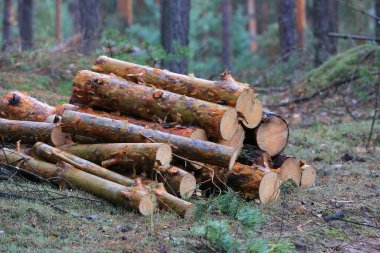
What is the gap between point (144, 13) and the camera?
3722 centimetres

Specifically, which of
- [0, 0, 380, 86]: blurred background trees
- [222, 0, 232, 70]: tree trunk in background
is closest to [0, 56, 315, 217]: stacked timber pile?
[0, 0, 380, 86]: blurred background trees

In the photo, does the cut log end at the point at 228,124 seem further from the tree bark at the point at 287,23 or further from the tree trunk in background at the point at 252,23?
the tree trunk in background at the point at 252,23

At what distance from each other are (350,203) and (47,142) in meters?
3.39

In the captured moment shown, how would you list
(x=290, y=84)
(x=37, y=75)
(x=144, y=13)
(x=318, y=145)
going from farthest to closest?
(x=144, y=13)
(x=290, y=84)
(x=37, y=75)
(x=318, y=145)

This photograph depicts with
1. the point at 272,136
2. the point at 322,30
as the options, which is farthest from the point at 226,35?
the point at 272,136

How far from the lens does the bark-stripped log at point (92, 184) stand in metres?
5.81

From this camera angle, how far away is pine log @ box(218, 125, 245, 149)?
688 cm

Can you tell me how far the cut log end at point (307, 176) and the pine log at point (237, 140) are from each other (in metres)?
0.95

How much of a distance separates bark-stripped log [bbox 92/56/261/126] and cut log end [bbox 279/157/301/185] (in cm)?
74

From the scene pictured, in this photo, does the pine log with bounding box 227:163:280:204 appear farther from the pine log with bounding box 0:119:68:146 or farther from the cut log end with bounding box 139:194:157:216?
the pine log with bounding box 0:119:68:146

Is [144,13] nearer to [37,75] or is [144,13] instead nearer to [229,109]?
[37,75]

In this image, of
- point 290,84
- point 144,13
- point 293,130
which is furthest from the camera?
point 144,13

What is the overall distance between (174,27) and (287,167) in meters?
6.85

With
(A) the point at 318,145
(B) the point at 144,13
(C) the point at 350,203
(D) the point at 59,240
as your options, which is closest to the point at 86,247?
(D) the point at 59,240
